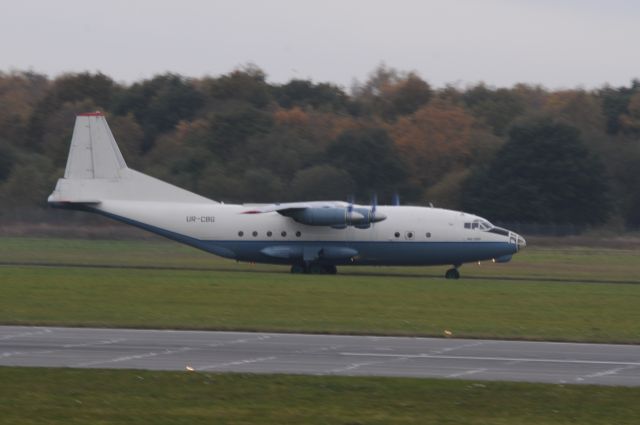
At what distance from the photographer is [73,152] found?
44.2m

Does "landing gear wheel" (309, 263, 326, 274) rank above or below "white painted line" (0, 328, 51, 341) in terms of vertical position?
above

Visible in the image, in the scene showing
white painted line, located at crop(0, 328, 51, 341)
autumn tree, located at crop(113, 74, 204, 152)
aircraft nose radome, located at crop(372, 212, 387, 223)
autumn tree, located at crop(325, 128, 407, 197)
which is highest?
autumn tree, located at crop(113, 74, 204, 152)

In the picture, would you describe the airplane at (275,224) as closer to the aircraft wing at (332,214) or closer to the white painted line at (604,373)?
the aircraft wing at (332,214)

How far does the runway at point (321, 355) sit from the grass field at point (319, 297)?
70.3 inches

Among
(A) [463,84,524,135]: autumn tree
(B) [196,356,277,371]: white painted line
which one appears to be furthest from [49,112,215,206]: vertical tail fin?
(A) [463,84,524,135]: autumn tree

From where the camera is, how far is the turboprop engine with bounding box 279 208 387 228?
43.1 metres

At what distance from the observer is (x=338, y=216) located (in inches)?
1698

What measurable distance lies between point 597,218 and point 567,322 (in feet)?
154

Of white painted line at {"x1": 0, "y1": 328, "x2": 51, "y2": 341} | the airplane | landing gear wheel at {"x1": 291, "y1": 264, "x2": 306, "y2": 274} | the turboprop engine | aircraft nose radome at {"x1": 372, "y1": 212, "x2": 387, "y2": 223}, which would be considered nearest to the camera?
white painted line at {"x1": 0, "y1": 328, "x2": 51, "y2": 341}

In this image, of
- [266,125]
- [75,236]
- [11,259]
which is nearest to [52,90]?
[266,125]

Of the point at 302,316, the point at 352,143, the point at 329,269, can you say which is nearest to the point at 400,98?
the point at 352,143

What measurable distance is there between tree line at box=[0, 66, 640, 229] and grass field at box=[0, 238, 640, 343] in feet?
67.1

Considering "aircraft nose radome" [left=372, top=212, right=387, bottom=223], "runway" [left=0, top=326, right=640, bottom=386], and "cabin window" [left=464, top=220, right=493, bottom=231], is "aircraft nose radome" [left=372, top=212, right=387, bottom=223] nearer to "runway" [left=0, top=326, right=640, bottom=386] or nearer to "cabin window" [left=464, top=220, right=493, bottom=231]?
"cabin window" [left=464, top=220, right=493, bottom=231]

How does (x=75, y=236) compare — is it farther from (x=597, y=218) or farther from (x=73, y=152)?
(x=597, y=218)
